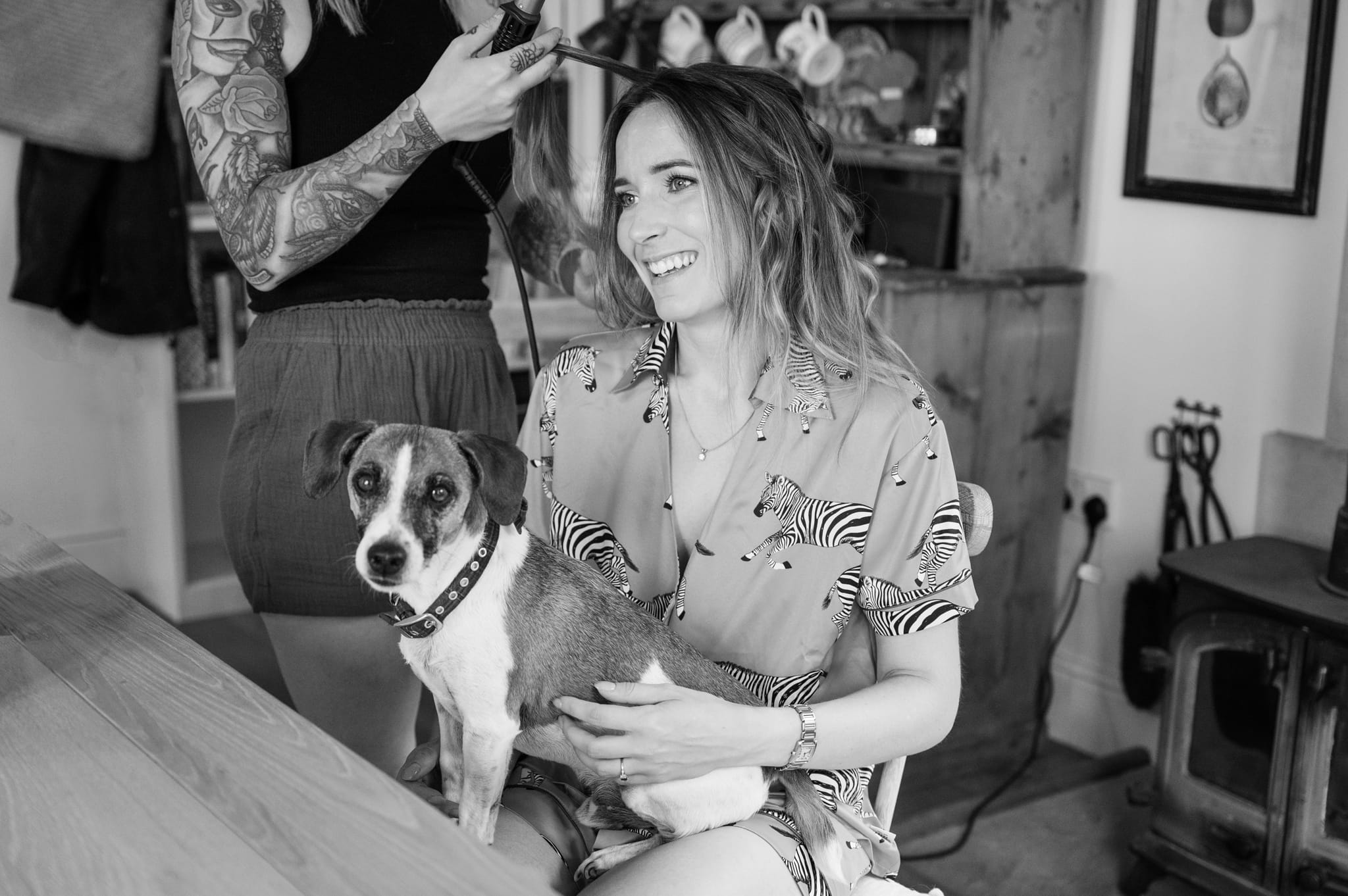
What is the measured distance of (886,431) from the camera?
58.9 inches

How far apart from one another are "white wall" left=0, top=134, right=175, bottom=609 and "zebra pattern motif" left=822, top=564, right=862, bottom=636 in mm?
2893

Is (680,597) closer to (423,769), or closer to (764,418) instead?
(764,418)

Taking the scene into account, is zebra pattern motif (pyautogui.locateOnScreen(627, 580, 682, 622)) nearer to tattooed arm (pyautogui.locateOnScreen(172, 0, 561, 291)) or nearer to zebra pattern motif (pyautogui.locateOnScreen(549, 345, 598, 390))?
zebra pattern motif (pyautogui.locateOnScreen(549, 345, 598, 390))

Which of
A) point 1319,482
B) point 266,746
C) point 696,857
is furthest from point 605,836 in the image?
point 1319,482

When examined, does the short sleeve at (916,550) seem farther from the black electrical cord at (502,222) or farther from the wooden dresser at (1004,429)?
the wooden dresser at (1004,429)

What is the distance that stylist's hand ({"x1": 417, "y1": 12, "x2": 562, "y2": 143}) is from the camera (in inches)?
54.7

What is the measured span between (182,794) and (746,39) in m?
3.02

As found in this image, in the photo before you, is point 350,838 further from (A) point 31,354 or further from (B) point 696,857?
(A) point 31,354

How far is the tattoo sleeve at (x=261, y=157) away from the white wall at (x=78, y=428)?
2.51 metres

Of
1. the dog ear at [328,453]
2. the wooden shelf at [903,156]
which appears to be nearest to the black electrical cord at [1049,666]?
the wooden shelf at [903,156]

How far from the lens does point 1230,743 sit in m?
2.61

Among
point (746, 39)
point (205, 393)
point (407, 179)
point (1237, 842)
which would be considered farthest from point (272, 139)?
point (205, 393)

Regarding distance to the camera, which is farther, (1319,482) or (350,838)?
(1319,482)

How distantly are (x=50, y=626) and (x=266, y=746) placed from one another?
1.27 feet
